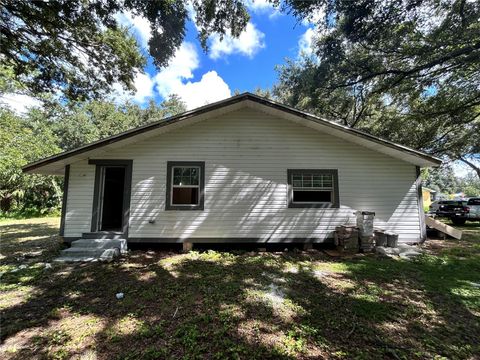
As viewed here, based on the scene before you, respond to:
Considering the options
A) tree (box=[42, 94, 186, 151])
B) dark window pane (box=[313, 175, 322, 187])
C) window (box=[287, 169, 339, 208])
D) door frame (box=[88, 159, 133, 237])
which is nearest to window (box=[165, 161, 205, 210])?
door frame (box=[88, 159, 133, 237])

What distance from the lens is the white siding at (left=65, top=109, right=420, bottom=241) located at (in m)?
7.27

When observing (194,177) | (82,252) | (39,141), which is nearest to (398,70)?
(194,177)

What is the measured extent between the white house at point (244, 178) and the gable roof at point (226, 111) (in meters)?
0.03

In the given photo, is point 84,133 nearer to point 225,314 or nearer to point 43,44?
point 43,44

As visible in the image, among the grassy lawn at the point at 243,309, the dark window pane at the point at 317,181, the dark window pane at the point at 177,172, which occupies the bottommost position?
the grassy lawn at the point at 243,309

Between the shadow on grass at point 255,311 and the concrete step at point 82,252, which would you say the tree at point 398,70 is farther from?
the concrete step at point 82,252

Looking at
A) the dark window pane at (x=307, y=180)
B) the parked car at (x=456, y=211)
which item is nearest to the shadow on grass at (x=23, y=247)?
the dark window pane at (x=307, y=180)

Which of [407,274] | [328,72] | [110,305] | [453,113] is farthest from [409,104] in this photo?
[110,305]

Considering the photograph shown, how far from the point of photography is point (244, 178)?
7.45m

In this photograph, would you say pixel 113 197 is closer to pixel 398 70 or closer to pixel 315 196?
pixel 315 196

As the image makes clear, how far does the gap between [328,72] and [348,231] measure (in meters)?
8.52

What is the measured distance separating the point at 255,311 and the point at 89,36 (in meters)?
9.60

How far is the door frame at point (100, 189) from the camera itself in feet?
23.7

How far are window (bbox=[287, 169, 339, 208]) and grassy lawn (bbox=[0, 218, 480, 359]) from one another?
1825 millimetres
